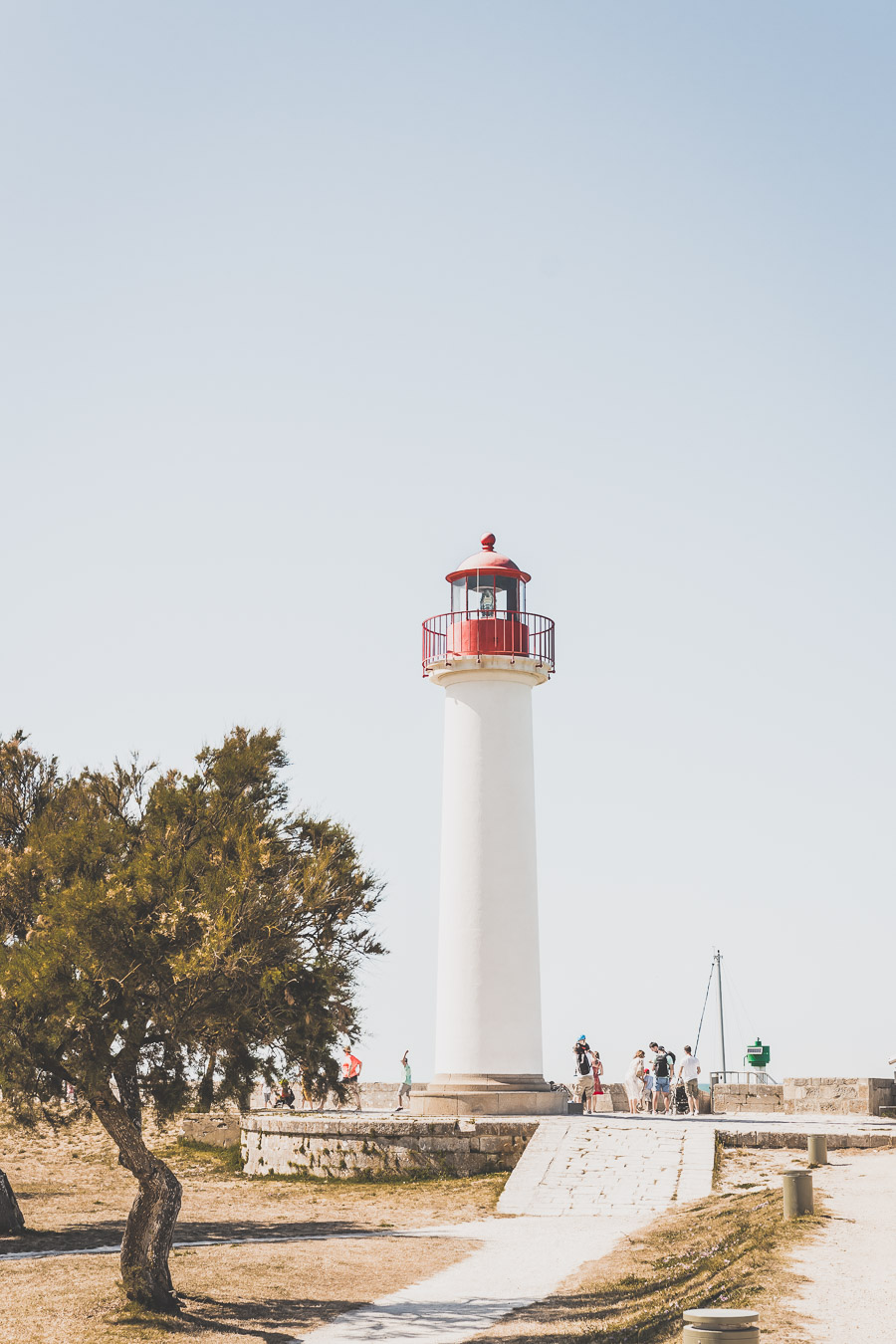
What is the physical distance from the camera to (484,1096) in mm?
23328

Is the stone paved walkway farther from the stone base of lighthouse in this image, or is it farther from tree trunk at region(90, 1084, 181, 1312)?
tree trunk at region(90, 1084, 181, 1312)

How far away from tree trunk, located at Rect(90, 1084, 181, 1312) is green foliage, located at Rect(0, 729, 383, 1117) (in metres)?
0.38

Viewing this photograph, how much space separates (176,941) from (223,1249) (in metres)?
5.67

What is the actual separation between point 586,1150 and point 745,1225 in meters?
6.97

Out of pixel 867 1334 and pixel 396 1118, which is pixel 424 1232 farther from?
pixel 867 1334

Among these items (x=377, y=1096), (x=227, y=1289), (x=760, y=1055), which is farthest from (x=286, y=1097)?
(x=227, y=1289)

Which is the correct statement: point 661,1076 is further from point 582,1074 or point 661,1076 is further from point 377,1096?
point 377,1096

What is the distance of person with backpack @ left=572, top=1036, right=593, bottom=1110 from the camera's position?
2736cm

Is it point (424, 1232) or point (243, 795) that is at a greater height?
point (243, 795)

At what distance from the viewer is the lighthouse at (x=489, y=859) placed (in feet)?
78.1

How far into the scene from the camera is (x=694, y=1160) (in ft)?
64.9

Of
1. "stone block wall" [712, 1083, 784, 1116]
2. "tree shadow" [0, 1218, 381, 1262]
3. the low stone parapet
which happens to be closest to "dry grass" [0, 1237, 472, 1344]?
"tree shadow" [0, 1218, 381, 1262]

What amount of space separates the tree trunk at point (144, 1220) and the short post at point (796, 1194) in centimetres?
619

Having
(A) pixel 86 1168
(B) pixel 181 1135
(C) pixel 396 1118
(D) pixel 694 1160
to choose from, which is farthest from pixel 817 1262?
(B) pixel 181 1135
